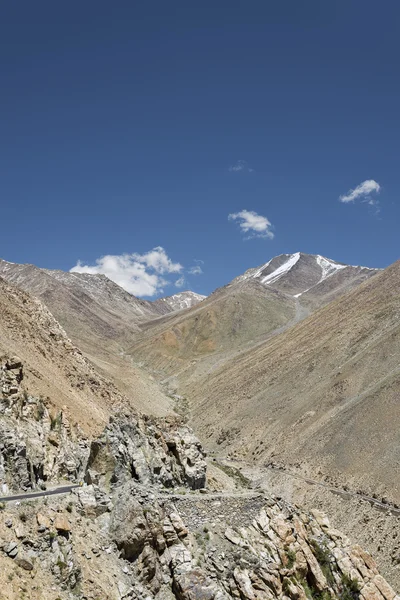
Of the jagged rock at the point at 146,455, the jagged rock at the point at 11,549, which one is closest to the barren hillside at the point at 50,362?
the jagged rock at the point at 146,455

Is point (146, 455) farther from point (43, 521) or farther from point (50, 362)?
point (50, 362)

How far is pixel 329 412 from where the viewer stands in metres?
63.6

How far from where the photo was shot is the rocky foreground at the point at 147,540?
14898 millimetres

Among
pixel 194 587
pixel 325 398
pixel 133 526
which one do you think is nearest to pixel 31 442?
pixel 133 526

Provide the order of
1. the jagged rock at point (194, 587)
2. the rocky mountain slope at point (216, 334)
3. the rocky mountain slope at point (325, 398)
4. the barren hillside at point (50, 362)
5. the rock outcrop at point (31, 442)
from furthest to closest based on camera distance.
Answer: the rocky mountain slope at point (216, 334) < the rocky mountain slope at point (325, 398) < the barren hillside at point (50, 362) < the rock outcrop at point (31, 442) < the jagged rock at point (194, 587)

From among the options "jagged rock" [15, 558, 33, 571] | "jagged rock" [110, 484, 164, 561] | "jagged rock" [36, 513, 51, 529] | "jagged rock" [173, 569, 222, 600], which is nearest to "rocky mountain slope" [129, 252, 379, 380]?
"jagged rock" [110, 484, 164, 561]

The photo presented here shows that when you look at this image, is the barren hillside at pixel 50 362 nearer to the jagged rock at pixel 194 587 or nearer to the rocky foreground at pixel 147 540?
the rocky foreground at pixel 147 540

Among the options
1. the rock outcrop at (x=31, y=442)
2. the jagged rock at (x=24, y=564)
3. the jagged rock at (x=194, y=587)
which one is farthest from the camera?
the rock outcrop at (x=31, y=442)

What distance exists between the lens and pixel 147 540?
1692 centimetres

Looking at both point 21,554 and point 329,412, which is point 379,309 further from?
point 21,554

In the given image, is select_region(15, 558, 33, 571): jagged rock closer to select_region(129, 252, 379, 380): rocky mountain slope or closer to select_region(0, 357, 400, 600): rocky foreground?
select_region(0, 357, 400, 600): rocky foreground

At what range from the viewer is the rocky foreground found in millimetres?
14898

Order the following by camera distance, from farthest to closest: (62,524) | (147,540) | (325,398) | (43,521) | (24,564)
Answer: (325,398) < (147,540) < (62,524) < (43,521) < (24,564)

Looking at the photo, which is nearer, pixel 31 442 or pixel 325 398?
pixel 31 442
